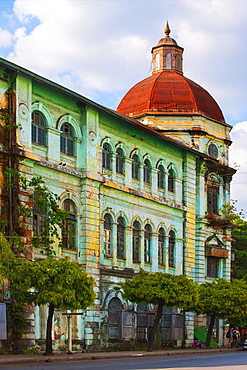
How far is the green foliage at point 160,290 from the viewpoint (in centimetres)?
3369

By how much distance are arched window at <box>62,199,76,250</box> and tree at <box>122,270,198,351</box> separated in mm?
3513

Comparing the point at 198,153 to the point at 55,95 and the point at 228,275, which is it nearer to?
the point at 228,275

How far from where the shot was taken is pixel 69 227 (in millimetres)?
33344

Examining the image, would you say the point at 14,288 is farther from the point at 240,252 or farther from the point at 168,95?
the point at 240,252

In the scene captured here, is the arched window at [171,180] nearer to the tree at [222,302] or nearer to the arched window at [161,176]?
the arched window at [161,176]

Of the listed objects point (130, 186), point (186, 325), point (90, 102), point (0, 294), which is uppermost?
point (90, 102)

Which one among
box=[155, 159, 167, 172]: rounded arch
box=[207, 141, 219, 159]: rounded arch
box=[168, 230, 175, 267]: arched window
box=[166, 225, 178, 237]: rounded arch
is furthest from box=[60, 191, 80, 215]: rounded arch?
box=[207, 141, 219, 159]: rounded arch

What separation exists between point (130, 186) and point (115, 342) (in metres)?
8.28

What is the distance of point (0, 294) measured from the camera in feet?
92.2

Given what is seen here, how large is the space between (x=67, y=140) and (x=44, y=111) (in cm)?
234

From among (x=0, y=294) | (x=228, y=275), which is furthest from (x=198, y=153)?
(x=0, y=294)

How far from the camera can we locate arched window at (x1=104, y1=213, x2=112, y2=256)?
1419 inches

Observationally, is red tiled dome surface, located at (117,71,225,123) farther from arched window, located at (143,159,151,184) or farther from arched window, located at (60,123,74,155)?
arched window, located at (60,123,74,155)

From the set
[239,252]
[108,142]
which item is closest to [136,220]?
[108,142]
